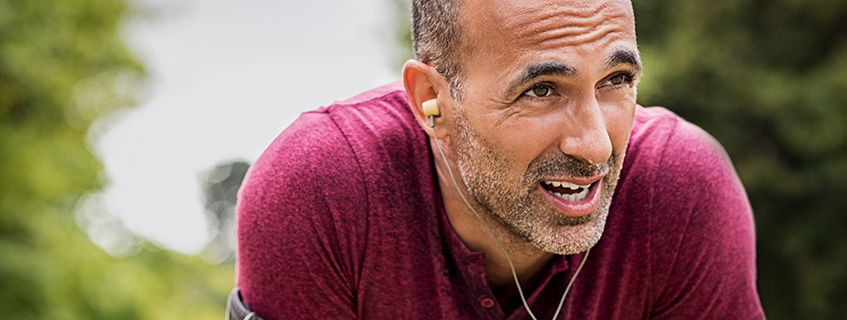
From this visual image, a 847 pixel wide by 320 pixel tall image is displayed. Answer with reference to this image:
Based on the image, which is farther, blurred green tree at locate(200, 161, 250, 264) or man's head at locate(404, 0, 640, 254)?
blurred green tree at locate(200, 161, 250, 264)

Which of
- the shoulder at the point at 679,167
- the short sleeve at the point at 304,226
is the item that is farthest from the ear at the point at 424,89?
the shoulder at the point at 679,167

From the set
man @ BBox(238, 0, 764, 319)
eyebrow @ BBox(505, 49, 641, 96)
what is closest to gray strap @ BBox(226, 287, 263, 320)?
man @ BBox(238, 0, 764, 319)

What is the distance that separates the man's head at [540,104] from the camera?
5.70ft

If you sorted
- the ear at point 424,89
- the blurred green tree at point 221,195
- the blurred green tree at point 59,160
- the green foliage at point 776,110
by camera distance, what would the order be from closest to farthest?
1. the ear at point 424,89
2. the blurred green tree at point 59,160
3. the green foliage at point 776,110
4. the blurred green tree at point 221,195

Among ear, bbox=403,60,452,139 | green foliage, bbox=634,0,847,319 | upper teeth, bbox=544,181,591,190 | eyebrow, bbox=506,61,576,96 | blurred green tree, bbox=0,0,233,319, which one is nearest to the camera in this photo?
eyebrow, bbox=506,61,576,96

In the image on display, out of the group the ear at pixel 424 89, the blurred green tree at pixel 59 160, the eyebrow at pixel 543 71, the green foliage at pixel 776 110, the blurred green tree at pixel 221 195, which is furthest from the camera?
the blurred green tree at pixel 221 195

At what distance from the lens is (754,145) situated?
29.0ft

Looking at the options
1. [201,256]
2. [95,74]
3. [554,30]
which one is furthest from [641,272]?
[201,256]

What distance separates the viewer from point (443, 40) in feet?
6.30

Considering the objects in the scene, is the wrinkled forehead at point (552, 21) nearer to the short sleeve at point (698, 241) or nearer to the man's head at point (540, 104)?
the man's head at point (540, 104)

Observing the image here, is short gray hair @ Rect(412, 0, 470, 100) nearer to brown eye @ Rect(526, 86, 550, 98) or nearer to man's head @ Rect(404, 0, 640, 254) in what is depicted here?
man's head @ Rect(404, 0, 640, 254)

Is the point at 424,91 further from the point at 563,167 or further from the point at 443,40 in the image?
the point at 563,167

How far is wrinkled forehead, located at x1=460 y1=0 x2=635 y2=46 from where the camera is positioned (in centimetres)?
174

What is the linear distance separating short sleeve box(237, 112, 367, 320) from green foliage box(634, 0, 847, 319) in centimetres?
656
